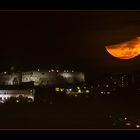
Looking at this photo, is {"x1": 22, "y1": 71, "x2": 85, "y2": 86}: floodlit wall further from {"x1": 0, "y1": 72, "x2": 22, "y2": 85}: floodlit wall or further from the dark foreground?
the dark foreground

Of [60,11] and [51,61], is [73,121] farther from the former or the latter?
[60,11]

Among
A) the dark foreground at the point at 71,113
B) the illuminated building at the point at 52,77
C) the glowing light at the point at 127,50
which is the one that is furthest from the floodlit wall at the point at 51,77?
the glowing light at the point at 127,50

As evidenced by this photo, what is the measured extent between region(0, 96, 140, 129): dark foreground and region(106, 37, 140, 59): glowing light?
1.23 ft

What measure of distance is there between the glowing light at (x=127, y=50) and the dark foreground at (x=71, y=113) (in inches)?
14.8

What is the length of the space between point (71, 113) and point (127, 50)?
748 mm

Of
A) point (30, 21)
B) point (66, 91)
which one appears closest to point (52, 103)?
point (66, 91)

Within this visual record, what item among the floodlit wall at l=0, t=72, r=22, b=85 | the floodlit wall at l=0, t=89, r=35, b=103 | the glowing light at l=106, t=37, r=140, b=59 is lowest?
the floodlit wall at l=0, t=89, r=35, b=103

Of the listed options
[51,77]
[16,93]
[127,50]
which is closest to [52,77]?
[51,77]

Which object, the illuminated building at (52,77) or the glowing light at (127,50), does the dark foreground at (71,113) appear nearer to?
the illuminated building at (52,77)

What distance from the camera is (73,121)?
163 inches

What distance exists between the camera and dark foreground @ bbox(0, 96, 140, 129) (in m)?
4.14

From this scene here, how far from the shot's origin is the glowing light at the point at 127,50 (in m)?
4.18

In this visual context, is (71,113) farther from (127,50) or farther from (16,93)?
(127,50)

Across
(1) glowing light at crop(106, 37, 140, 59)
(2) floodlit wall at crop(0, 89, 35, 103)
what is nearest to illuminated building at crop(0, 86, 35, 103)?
(2) floodlit wall at crop(0, 89, 35, 103)
